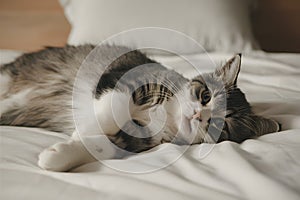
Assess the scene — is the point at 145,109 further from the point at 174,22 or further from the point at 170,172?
the point at 174,22

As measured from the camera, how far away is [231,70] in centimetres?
120

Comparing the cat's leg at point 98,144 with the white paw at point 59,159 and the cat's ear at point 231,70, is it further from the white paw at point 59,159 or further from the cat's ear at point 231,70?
the cat's ear at point 231,70

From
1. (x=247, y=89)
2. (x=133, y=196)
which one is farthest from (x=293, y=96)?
(x=133, y=196)

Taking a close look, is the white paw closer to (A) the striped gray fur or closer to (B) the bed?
(B) the bed

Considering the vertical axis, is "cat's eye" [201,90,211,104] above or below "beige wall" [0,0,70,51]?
above

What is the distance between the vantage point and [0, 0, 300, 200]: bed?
0.84 m

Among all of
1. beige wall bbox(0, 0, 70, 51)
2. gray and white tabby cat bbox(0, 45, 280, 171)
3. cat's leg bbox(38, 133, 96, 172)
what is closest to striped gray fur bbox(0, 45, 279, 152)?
gray and white tabby cat bbox(0, 45, 280, 171)

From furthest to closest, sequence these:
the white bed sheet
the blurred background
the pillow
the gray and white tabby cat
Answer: the blurred background < the pillow < the gray and white tabby cat < the white bed sheet

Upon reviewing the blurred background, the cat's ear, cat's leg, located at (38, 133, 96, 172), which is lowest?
the blurred background

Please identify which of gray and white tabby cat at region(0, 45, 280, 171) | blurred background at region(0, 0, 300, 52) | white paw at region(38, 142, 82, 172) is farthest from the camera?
blurred background at region(0, 0, 300, 52)

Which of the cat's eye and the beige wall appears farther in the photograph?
the beige wall

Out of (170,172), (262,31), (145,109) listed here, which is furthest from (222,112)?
(262,31)

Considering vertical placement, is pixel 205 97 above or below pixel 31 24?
above

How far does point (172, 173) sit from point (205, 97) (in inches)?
12.4
